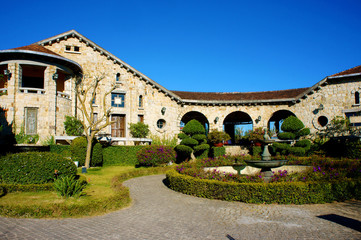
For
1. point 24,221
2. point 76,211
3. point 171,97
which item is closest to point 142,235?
point 76,211

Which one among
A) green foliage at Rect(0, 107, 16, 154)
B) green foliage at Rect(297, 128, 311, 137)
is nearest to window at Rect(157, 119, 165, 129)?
green foliage at Rect(0, 107, 16, 154)

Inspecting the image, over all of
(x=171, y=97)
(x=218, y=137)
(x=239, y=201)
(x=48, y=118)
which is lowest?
(x=239, y=201)

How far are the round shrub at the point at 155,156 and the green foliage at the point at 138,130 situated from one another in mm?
5498

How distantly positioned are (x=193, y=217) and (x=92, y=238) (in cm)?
325

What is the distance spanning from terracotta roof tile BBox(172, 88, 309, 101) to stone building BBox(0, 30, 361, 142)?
11 centimetres

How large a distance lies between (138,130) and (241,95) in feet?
45.6

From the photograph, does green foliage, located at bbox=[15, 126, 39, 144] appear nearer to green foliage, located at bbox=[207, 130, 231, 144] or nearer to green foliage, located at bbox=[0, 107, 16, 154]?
green foliage, located at bbox=[0, 107, 16, 154]

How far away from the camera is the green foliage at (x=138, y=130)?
25859 millimetres

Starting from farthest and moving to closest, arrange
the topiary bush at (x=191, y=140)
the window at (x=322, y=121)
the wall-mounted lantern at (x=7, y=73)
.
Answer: the window at (x=322, y=121) < the topiary bush at (x=191, y=140) < the wall-mounted lantern at (x=7, y=73)

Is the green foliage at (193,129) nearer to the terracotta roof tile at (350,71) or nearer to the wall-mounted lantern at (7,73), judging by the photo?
the terracotta roof tile at (350,71)

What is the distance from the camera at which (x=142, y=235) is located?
6.89 metres

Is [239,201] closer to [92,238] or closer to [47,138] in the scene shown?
[92,238]

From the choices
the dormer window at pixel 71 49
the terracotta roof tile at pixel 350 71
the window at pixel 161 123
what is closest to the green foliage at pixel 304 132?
the terracotta roof tile at pixel 350 71

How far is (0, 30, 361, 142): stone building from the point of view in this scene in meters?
21.6
